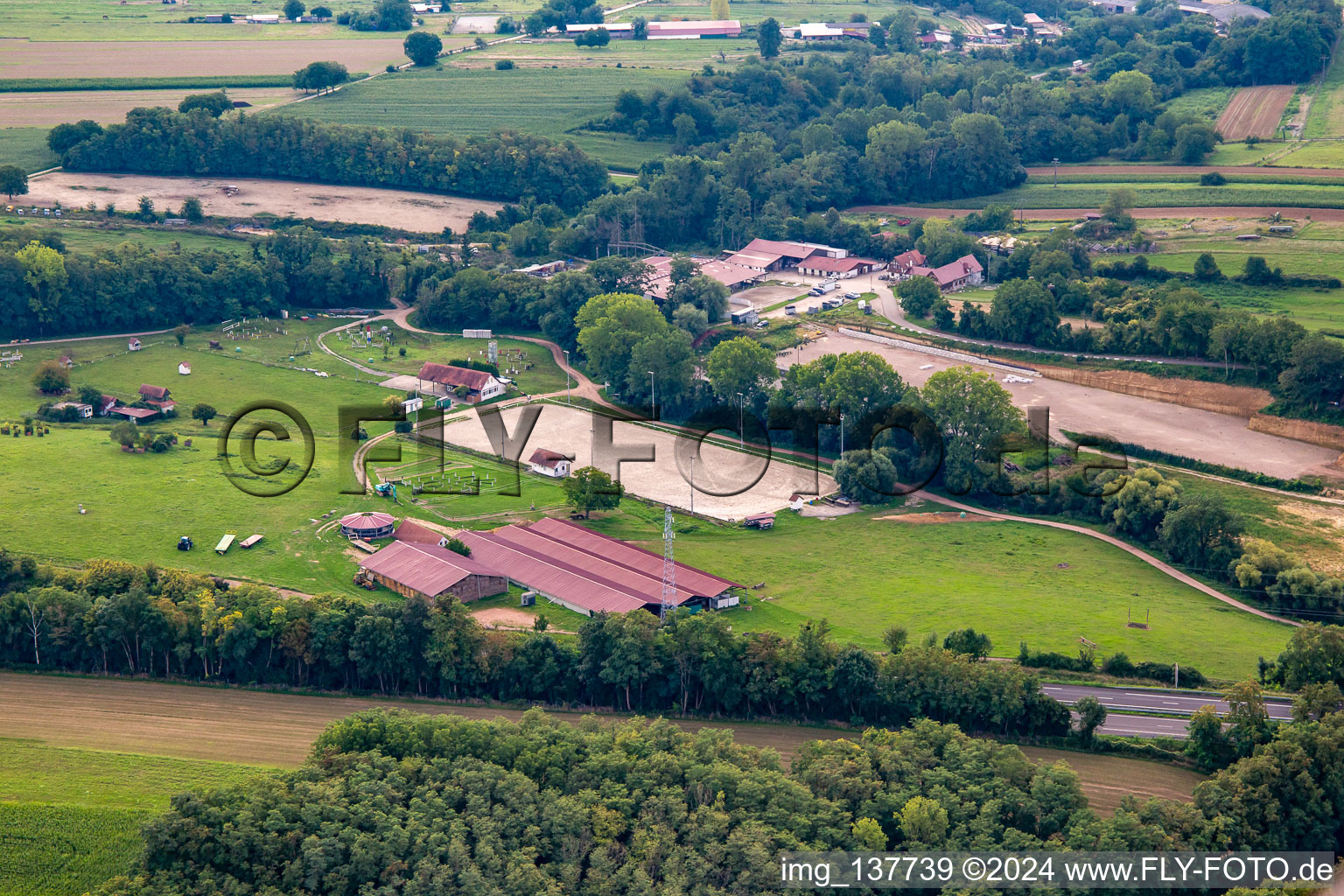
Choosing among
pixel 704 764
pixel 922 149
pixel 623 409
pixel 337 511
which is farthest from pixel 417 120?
pixel 704 764

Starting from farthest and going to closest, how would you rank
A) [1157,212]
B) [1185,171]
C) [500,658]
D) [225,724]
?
1. [1185,171]
2. [1157,212]
3. [500,658]
4. [225,724]

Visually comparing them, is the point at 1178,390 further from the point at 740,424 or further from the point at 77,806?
the point at 77,806

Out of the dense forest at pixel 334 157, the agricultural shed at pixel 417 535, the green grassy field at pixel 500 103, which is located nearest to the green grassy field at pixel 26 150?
the dense forest at pixel 334 157

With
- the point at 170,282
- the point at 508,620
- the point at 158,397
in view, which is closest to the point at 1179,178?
the point at 170,282

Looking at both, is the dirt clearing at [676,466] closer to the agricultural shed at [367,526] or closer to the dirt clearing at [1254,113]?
the agricultural shed at [367,526]

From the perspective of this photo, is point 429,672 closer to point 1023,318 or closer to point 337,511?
point 337,511

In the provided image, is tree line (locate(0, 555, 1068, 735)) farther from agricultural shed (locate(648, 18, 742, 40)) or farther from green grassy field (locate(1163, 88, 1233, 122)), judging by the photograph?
agricultural shed (locate(648, 18, 742, 40))

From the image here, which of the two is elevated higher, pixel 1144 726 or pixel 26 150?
pixel 26 150
